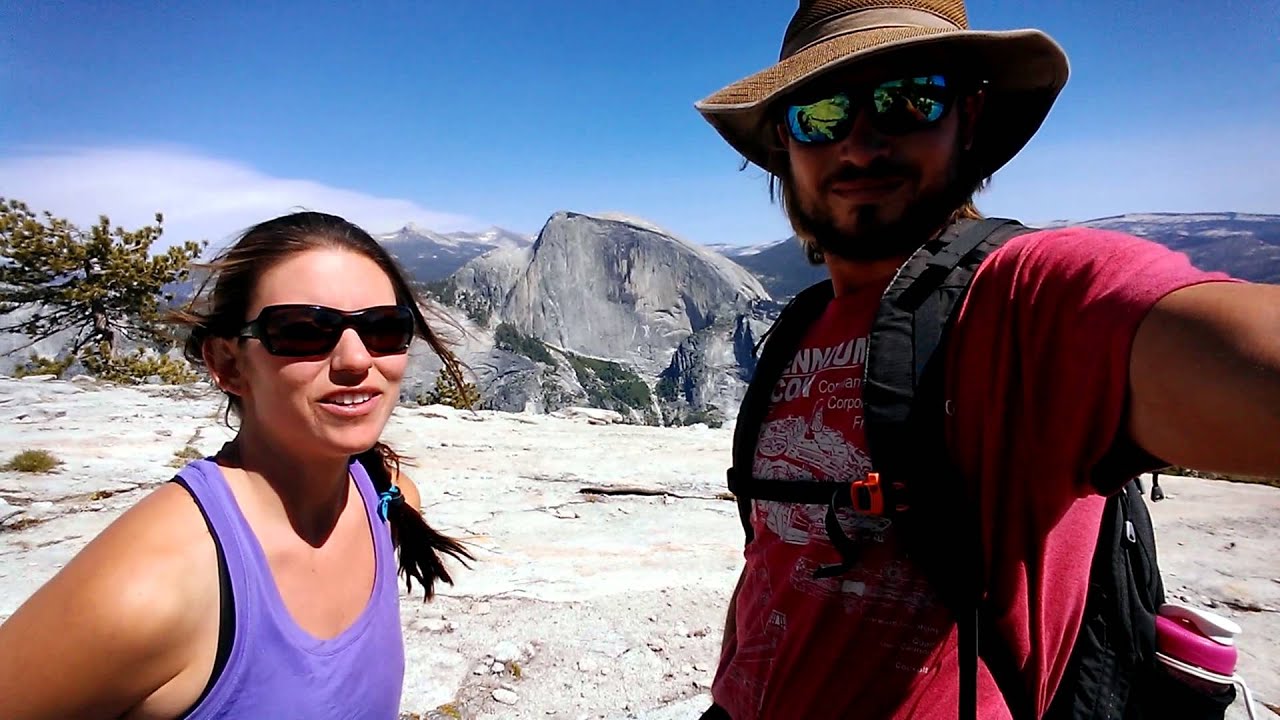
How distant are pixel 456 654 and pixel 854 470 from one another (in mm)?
2706

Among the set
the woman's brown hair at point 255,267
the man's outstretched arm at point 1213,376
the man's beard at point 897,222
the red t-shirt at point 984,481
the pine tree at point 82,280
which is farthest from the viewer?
the pine tree at point 82,280

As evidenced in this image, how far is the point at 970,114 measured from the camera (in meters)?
1.57

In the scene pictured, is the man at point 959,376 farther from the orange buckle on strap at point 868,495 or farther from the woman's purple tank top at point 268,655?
the woman's purple tank top at point 268,655

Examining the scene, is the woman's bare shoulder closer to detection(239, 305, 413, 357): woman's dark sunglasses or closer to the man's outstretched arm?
detection(239, 305, 413, 357): woman's dark sunglasses

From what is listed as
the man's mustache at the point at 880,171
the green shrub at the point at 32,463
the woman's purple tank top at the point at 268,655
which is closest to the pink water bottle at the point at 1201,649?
the man's mustache at the point at 880,171

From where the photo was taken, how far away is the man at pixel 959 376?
83 centimetres

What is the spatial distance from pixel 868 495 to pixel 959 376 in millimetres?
273

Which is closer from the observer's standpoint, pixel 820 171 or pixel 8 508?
pixel 820 171

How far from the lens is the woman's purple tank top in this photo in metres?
1.30

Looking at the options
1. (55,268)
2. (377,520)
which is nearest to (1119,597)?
(377,520)

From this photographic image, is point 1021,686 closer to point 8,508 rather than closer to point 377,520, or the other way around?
point 377,520

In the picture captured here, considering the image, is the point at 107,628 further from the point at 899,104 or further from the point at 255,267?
the point at 899,104

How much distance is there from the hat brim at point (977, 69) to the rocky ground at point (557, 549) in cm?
254

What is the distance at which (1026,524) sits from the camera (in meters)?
1.11
